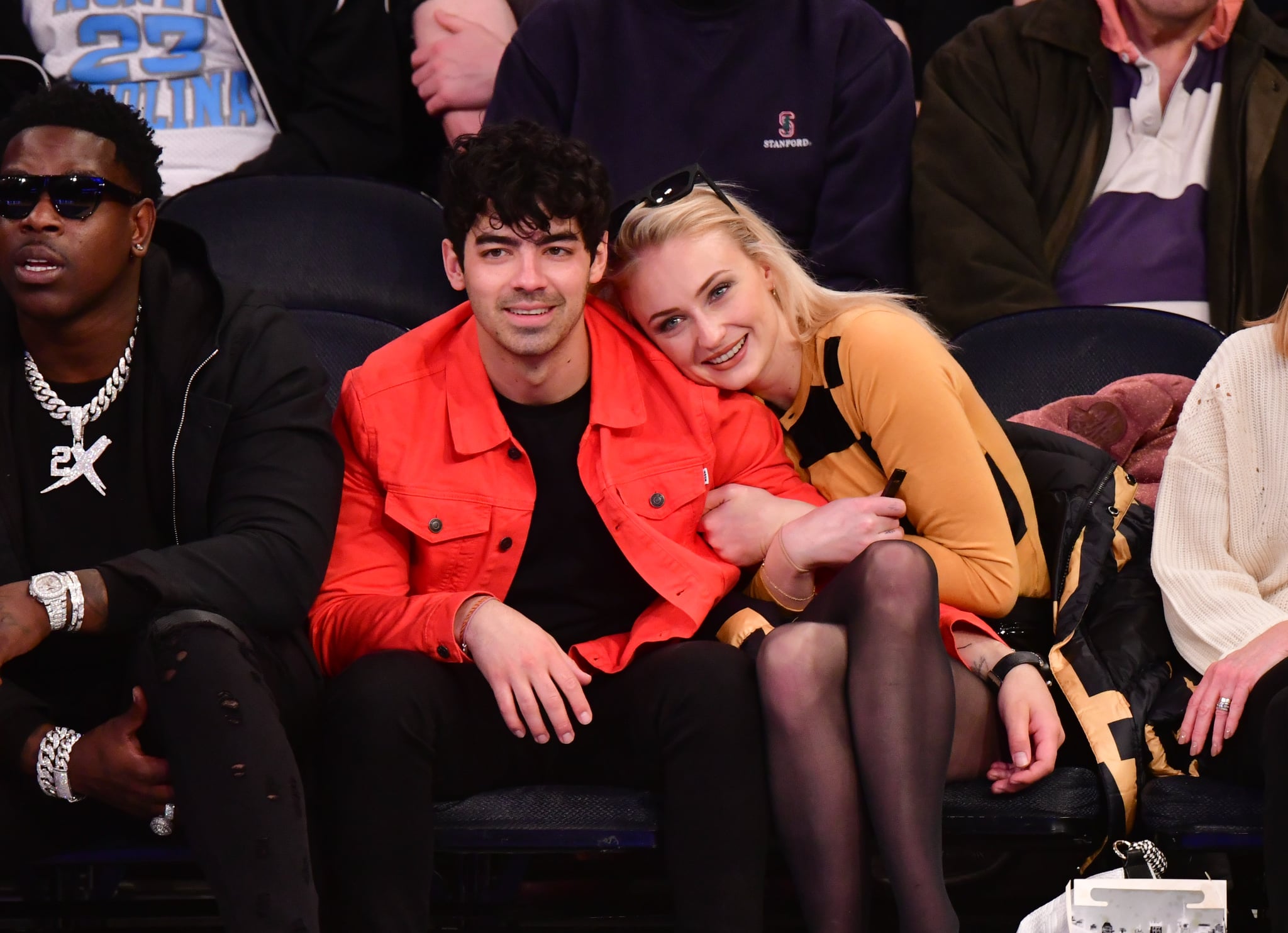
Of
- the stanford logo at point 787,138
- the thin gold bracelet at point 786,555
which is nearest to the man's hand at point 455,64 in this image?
the stanford logo at point 787,138


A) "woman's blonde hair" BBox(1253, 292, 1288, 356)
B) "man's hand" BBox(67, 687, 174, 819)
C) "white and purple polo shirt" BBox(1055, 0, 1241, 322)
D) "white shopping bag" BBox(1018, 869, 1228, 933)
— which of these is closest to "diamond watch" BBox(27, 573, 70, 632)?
"man's hand" BBox(67, 687, 174, 819)

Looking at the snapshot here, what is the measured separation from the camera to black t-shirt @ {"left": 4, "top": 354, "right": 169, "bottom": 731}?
6.48 ft

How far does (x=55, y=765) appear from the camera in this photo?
181 cm

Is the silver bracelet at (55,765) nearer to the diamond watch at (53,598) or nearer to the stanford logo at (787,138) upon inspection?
the diamond watch at (53,598)

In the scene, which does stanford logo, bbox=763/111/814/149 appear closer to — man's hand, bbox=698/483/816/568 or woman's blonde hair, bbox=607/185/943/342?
woman's blonde hair, bbox=607/185/943/342

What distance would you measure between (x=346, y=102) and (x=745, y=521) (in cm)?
146

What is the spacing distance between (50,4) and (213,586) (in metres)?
1.77

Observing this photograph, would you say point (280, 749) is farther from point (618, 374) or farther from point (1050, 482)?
point (1050, 482)

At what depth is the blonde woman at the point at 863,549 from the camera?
73.2 inches

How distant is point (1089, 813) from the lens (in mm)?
2020

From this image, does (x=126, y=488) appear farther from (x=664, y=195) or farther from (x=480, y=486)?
(x=664, y=195)

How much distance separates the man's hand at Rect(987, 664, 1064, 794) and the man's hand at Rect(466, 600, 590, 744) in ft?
1.75

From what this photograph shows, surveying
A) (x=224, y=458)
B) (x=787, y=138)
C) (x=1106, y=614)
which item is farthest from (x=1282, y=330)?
(x=224, y=458)

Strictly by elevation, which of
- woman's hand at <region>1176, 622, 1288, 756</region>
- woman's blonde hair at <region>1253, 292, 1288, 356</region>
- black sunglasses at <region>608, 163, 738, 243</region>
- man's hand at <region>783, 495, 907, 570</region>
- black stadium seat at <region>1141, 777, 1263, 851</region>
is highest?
black sunglasses at <region>608, 163, 738, 243</region>
